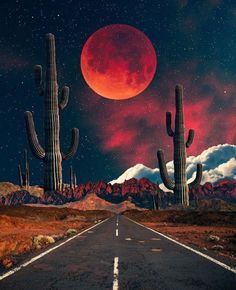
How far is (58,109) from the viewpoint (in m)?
41.6

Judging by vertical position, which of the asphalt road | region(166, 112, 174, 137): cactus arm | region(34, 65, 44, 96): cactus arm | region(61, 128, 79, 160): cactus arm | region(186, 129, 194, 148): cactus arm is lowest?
the asphalt road

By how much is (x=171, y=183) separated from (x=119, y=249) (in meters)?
35.1

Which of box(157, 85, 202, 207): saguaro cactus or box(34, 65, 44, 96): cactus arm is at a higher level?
box(34, 65, 44, 96): cactus arm

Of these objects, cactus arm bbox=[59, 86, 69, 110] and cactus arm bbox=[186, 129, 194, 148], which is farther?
cactus arm bbox=[186, 129, 194, 148]

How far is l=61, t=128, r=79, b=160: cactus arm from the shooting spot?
38312 millimetres

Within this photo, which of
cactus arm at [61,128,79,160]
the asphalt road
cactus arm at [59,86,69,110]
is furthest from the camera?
cactus arm at [59,86,69,110]

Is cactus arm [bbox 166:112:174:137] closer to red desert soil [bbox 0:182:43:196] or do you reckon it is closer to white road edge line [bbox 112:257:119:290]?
white road edge line [bbox 112:257:119:290]

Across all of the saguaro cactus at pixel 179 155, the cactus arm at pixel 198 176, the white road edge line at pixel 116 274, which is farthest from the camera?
the cactus arm at pixel 198 176

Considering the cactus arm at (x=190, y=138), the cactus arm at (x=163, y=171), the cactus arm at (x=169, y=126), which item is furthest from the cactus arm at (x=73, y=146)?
the cactus arm at (x=190, y=138)

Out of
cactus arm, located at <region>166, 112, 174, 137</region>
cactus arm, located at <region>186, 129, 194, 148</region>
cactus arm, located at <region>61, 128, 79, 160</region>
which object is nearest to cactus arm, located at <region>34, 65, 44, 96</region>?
cactus arm, located at <region>61, 128, 79, 160</region>

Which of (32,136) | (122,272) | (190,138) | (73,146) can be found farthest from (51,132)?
(122,272)

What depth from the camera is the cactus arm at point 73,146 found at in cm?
3831

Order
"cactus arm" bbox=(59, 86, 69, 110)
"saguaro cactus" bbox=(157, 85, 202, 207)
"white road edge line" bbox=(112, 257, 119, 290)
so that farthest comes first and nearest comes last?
"saguaro cactus" bbox=(157, 85, 202, 207) → "cactus arm" bbox=(59, 86, 69, 110) → "white road edge line" bbox=(112, 257, 119, 290)

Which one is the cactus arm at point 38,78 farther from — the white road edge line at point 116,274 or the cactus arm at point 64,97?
the white road edge line at point 116,274
